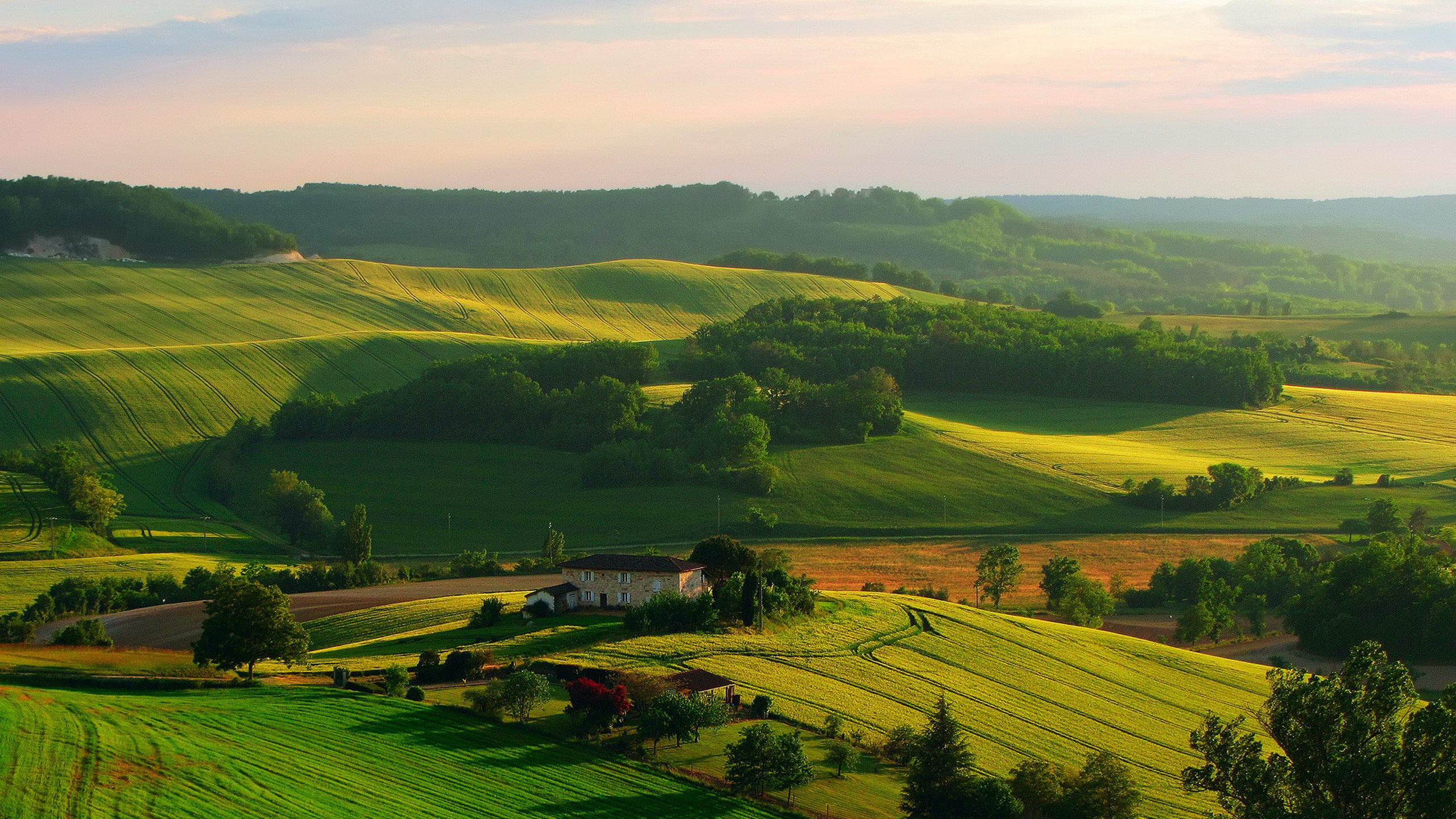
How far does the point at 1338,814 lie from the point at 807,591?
91.6 ft

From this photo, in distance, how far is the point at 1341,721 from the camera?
37156 mm

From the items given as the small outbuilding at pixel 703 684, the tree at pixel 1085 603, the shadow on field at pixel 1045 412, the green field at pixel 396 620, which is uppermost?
the shadow on field at pixel 1045 412

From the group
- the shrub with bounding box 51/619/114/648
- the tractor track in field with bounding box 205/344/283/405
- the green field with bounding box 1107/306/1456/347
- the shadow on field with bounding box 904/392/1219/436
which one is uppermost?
the green field with bounding box 1107/306/1456/347

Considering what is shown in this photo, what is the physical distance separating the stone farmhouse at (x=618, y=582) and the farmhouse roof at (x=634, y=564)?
0.08ft

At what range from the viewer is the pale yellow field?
353 feet

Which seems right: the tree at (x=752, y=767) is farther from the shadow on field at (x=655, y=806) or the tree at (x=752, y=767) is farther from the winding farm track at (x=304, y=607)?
the winding farm track at (x=304, y=607)

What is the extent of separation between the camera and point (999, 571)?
77.0 metres

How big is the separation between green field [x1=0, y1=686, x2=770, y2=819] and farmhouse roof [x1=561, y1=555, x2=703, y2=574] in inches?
662

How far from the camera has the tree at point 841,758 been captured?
137 feet

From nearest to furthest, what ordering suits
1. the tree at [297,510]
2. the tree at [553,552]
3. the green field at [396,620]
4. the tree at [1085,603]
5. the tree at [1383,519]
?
1. the green field at [396,620]
2. the tree at [1085,603]
3. the tree at [553,552]
4. the tree at [1383,519]
5. the tree at [297,510]

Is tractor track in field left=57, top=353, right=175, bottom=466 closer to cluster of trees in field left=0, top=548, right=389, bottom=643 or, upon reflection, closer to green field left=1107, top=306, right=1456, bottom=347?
cluster of trees in field left=0, top=548, right=389, bottom=643

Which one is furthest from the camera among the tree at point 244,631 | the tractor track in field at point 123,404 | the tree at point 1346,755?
the tractor track in field at point 123,404

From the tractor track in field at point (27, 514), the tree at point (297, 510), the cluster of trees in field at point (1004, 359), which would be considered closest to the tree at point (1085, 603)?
the tree at point (297, 510)

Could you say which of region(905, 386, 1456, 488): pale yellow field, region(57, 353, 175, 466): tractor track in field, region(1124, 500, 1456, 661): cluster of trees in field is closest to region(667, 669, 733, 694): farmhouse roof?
region(1124, 500, 1456, 661): cluster of trees in field
